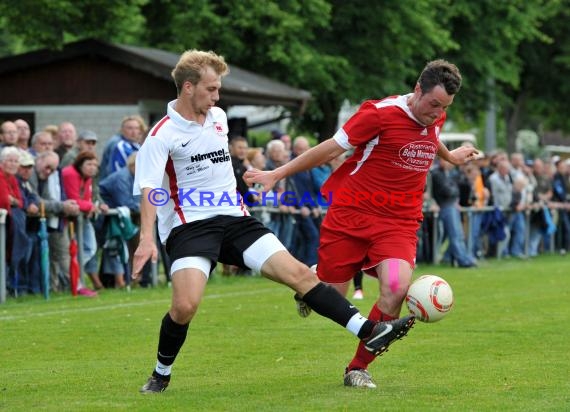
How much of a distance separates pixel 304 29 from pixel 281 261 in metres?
21.2

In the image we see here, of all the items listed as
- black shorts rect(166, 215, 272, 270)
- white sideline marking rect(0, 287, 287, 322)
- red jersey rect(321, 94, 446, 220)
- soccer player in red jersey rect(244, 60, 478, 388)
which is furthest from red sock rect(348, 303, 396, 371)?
white sideline marking rect(0, 287, 287, 322)

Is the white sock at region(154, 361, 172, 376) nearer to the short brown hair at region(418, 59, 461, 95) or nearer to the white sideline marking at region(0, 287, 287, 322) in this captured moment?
the short brown hair at region(418, 59, 461, 95)

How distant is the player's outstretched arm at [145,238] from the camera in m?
7.84

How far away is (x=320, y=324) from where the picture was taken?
12.8 m

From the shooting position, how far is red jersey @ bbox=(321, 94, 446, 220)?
28.3 feet

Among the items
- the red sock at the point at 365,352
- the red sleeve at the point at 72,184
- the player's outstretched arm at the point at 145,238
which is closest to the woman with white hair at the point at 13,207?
the red sleeve at the point at 72,184

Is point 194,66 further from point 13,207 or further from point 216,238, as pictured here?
point 13,207

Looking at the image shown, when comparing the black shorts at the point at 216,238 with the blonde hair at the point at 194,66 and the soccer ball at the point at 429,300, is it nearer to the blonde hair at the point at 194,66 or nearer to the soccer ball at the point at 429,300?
the blonde hair at the point at 194,66

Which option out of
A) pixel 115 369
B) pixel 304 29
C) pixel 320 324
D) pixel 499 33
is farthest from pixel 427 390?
pixel 499 33

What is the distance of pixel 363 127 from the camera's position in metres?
8.59

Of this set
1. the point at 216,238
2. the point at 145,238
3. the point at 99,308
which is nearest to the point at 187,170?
the point at 216,238

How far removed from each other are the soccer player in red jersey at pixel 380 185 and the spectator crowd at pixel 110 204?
5.30m

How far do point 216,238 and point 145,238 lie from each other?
550 mm

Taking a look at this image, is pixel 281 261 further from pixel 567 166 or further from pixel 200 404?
pixel 567 166
